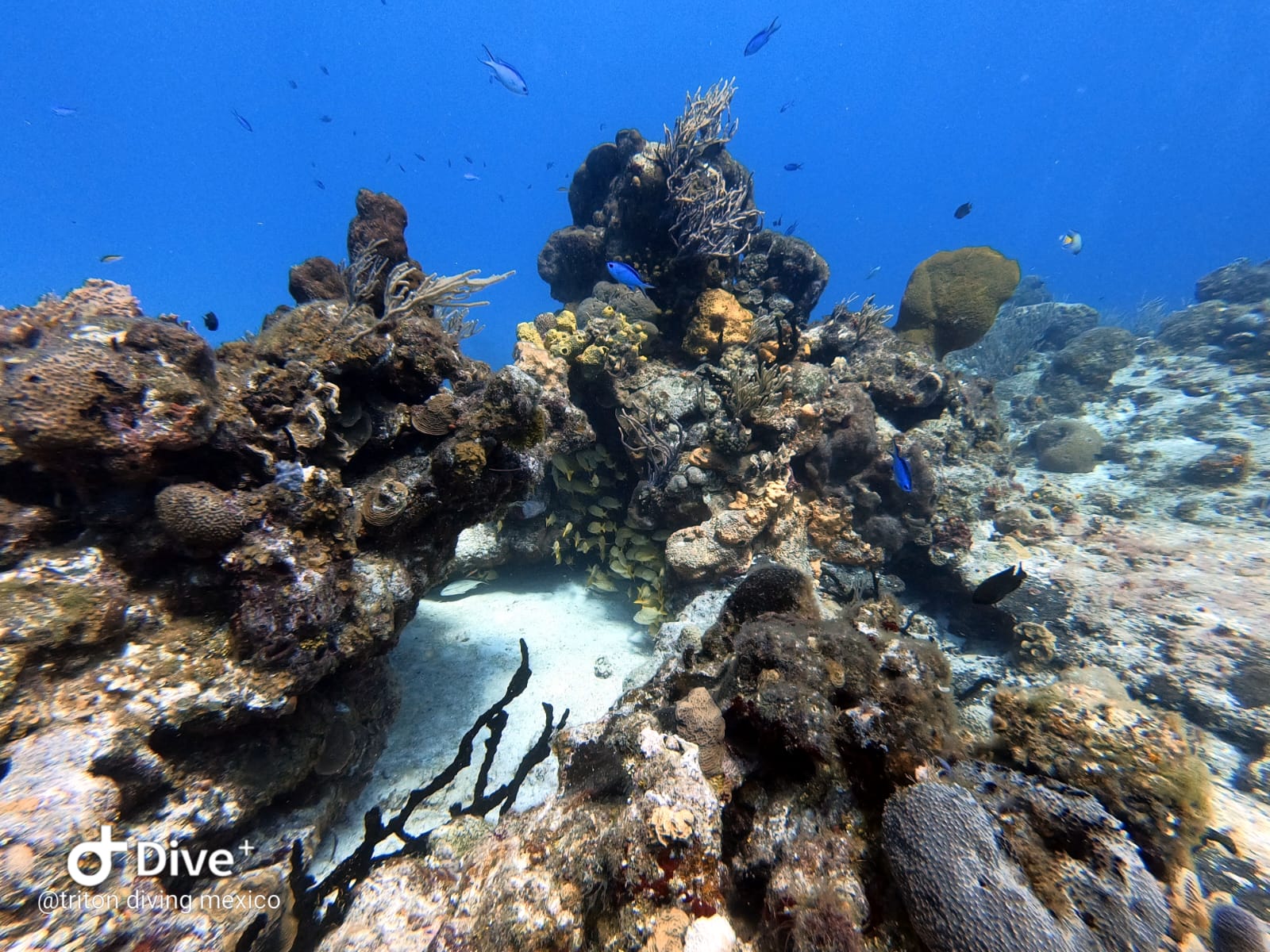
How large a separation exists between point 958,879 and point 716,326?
6767 millimetres

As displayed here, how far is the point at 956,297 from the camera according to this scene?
9.70 metres

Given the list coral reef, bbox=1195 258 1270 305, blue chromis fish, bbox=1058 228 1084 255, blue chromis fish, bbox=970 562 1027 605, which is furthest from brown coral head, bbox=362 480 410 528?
coral reef, bbox=1195 258 1270 305

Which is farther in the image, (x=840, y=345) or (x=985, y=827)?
(x=840, y=345)

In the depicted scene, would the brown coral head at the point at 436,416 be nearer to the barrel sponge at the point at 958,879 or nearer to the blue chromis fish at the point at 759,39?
the barrel sponge at the point at 958,879

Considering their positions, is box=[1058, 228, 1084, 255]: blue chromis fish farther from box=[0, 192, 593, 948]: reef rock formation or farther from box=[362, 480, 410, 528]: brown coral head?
box=[362, 480, 410, 528]: brown coral head

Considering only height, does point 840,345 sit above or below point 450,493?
above

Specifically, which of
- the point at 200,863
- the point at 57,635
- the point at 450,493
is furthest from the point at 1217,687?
the point at 57,635

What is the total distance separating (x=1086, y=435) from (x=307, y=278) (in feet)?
50.7

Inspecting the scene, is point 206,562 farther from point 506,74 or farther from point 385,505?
point 506,74

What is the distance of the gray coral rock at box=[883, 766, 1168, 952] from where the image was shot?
1517 millimetres

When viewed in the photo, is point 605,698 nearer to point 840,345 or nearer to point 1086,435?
point 840,345

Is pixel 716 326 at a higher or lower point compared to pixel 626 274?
lower

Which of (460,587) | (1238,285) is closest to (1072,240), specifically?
(1238,285)

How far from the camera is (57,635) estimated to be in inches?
100
